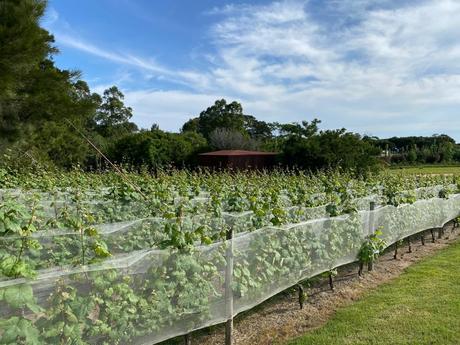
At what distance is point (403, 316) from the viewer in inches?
151

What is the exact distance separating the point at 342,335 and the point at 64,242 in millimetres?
2282

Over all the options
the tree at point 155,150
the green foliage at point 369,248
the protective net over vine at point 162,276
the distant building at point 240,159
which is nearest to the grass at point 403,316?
the green foliage at point 369,248

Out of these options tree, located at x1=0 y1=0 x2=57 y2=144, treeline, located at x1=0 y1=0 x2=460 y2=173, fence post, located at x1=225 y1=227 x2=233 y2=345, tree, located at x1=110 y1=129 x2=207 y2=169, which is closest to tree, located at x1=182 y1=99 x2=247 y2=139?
treeline, located at x1=0 y1=0 x2=460 y2=173

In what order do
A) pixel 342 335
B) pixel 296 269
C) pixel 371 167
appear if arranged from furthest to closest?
pixel 371 167 < pixel 296 269 < pixel 342 335

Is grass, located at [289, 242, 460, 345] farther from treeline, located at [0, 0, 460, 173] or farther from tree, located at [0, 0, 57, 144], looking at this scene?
tree, located at [0, 0, 57, 144]

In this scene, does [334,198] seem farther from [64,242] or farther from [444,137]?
[444,137]

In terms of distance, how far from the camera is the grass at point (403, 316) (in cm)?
340

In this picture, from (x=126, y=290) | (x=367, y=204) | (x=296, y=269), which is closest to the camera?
(x=126, y=290)

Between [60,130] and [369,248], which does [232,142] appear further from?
[369,248]

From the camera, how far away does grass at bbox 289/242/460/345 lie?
11.1ft

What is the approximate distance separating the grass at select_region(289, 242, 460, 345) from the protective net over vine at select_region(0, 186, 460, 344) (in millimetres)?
518

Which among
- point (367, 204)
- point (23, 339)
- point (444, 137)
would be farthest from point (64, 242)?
point (444, 137)

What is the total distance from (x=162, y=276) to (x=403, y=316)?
2.33 m

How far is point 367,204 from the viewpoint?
573 centimetres
